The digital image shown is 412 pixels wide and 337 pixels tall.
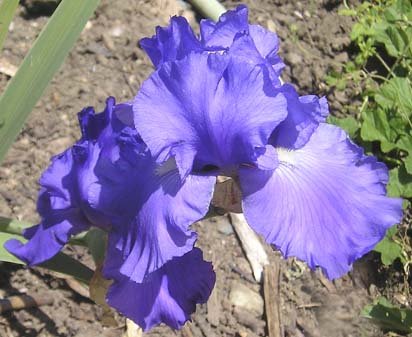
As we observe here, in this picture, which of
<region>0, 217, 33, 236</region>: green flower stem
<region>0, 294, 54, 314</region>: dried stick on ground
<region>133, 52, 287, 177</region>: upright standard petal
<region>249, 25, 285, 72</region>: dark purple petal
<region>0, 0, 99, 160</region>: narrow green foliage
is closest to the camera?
<region>133, 52, 287, 177</region>: upright standard petal

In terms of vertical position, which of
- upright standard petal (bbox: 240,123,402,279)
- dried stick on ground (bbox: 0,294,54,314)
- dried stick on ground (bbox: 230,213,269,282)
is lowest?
dried stick on ground (bbox: 0,294,54,314)

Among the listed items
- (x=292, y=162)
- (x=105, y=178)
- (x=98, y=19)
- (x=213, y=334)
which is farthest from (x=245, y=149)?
(x=98, y=19)

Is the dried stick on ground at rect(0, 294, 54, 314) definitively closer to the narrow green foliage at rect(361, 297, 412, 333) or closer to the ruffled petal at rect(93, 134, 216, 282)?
the ruffled petal at rect(93, 134, 216, 282)

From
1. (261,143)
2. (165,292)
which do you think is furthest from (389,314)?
(261,143)

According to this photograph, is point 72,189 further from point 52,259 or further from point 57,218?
point 52,259

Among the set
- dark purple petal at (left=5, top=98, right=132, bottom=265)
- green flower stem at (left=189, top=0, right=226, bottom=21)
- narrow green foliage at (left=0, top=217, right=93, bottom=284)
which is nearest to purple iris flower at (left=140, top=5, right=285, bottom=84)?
dark purple petal at (left=5, top=98, right=132, bottom=265)

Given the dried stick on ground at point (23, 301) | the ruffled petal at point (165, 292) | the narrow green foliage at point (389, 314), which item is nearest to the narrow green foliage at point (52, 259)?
the ruffled petal at point (165, 292)

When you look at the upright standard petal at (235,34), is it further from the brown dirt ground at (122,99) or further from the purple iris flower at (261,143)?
the brown dirt ground at (122,99)
